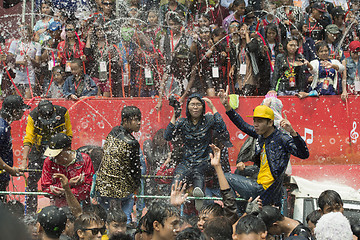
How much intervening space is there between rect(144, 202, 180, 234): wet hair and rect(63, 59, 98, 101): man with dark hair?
6065 mm

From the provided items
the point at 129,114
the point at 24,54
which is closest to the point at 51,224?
the point at 129,114

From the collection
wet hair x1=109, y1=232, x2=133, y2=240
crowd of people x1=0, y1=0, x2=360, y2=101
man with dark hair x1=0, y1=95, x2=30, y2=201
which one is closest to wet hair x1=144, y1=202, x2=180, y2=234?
wet hair x1=109, y1=232, x2=133, y2=240

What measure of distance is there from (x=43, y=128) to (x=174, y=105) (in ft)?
6.35

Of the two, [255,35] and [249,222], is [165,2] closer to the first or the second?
[255,35]

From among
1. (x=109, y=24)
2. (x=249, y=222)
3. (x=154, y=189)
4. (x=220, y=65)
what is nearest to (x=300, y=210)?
(x=154, y=189)

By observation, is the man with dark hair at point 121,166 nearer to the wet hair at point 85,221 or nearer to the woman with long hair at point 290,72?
the wet hair at point 85,221

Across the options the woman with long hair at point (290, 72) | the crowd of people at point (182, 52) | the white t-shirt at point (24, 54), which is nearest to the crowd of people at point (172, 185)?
the woman with long hair at point (290, 72)

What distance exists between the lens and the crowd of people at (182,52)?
34.9ft

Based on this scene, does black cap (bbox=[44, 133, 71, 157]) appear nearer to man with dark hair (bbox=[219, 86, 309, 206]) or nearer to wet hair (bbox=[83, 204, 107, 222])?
wet hair (bbox=[83, 204, 107, 222])

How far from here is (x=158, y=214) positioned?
14.5 ft

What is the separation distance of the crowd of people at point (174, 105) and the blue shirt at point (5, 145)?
0.06 ft

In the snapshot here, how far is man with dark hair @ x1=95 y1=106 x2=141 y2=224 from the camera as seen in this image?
6547 mm

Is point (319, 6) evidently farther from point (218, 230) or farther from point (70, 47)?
point (218, 230)

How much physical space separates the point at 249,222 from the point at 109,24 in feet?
30.0
